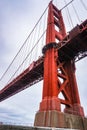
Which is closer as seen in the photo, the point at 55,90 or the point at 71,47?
the point at 55,90

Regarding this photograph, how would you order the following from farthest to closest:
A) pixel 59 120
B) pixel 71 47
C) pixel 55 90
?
pixel 71 47 → pixel 55 90 → pixel 59 120

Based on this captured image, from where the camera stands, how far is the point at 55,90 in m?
13.6

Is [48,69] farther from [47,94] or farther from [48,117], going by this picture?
[48,117]

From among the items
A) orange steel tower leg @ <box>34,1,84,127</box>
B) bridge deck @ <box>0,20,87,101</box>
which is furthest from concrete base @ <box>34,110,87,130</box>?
bridge deck @ <box>0,20,87,101</box>

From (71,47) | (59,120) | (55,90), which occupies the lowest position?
(59,120)

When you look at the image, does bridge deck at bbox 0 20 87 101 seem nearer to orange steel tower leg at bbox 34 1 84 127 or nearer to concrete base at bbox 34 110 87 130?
orange steel tower leg at bbox 34 1 84 127

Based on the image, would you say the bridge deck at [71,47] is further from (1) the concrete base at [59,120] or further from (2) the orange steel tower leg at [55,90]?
(1) the concrete base at [59,120]

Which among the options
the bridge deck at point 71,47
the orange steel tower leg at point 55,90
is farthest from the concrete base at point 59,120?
the bridge deck at point 71,47

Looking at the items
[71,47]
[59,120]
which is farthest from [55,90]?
[71,47]

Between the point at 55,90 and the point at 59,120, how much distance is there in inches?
107

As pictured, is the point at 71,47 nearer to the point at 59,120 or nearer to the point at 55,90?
the point at 55,90

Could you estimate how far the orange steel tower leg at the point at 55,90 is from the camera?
12.2 metres

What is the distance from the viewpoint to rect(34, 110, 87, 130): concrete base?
38.2 ft

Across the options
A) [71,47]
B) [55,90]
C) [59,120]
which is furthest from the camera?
[71,47]
